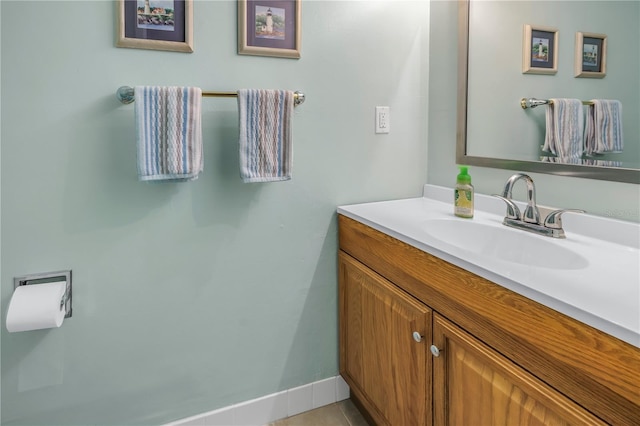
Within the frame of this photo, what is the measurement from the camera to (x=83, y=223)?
1.34m

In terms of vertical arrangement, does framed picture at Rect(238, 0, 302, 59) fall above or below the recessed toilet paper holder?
above

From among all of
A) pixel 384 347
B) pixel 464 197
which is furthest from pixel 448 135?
pixel 384 347

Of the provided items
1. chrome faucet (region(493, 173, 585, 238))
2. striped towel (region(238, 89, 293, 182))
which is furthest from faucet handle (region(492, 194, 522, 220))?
striped towel (region(238, 89, 293, 182))

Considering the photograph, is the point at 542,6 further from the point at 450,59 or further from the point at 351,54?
the point at 351,54

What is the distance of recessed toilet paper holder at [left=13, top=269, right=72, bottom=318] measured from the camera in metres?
1.28

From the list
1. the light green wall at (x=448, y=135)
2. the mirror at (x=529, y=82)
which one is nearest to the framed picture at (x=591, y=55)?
the mirror at (x=529, y=82)

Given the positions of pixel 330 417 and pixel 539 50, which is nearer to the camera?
pixel 539 50

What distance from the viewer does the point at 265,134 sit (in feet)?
4.63

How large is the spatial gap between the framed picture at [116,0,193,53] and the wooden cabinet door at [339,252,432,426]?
95 cm

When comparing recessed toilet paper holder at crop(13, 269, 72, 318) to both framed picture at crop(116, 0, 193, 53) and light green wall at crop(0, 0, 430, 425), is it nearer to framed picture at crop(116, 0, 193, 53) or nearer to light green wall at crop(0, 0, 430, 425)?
light green wall at crop(0, 0, 430, 425)

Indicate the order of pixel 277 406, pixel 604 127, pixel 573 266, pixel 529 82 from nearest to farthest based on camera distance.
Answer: pixel 573 266
pixel 604 127
pixel 529 82
pixel 277 406

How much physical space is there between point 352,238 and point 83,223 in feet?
2.93

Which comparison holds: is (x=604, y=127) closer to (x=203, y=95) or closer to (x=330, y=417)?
(x=203, y=95)

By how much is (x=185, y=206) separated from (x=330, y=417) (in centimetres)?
100
